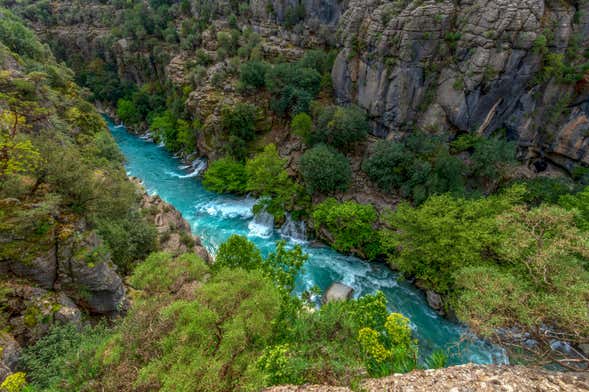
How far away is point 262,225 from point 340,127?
44.1 feet

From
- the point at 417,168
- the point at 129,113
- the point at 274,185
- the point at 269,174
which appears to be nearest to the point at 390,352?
the point at 417,168

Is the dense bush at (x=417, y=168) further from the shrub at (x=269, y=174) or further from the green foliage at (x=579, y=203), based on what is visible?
the shrub at (x=269, y=174)

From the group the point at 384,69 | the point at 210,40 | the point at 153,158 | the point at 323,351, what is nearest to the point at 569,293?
the point at 323,351

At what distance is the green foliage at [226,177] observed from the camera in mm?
32906

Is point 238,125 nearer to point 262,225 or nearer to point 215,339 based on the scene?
point 262,225

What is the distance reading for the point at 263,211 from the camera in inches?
1198

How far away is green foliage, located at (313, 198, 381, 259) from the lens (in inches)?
974

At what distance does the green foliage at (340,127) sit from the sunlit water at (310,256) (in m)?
11.4

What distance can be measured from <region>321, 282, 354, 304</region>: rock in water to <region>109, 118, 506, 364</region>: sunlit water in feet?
3.69

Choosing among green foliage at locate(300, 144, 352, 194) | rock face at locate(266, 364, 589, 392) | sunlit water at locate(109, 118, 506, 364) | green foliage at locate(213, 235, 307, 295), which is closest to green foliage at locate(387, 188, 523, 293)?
sunlit water at locate(109, 118, 506, 364)

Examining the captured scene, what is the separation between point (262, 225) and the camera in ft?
98.6

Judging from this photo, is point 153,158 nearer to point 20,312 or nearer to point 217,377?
point 20,312

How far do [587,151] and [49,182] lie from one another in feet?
145

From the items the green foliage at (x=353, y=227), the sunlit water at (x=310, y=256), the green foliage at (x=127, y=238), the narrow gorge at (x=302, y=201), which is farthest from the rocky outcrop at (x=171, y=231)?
the green foliage at (x=353, y=227)
